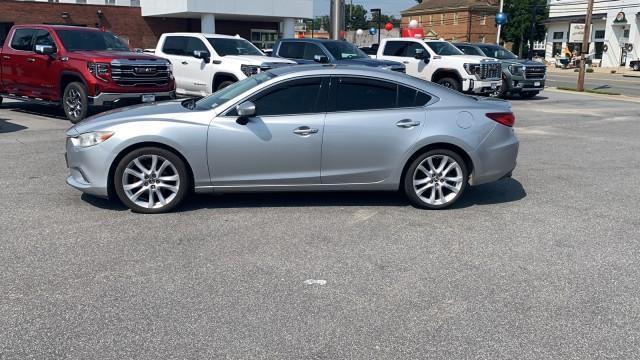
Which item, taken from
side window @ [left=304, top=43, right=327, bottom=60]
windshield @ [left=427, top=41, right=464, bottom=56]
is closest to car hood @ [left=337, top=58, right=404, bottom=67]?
side window @ [left=304, top=43, right=327, bottom=60]

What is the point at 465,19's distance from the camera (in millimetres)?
79812

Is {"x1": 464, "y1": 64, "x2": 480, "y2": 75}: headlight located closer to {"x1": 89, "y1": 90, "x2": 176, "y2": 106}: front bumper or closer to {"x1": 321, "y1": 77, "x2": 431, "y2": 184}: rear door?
{"x1": 89, "y1": 90, "x2": 176, "y2": 106}: front bumper

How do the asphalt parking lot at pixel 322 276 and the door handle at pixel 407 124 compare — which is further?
the door handle at pixel 407 124

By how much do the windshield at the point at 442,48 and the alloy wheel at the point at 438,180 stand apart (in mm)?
13556

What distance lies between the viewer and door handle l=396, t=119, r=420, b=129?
6.43 meters

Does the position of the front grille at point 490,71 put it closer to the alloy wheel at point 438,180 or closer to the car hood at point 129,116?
the alloy wheel at point 438,180

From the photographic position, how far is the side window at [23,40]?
1328 cm

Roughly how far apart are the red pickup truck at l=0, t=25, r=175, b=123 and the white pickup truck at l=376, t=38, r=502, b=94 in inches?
365

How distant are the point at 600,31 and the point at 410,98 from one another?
54835 mm

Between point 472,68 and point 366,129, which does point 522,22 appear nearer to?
point 472,68

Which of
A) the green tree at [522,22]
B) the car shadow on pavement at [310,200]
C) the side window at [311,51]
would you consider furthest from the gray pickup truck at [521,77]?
the green tree at [522,22]

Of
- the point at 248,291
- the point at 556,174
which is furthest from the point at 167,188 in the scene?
the point at 556,174

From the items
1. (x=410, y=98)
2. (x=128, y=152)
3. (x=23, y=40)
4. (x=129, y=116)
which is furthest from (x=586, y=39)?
(x=128, y=152)

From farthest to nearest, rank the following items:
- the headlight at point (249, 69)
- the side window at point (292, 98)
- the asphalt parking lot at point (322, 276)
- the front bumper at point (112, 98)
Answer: the headlight at point (249, 69), the front bumper at point (112, 98), the side window at point (292, 98), the asphalt parking lot at point (322, 276)
